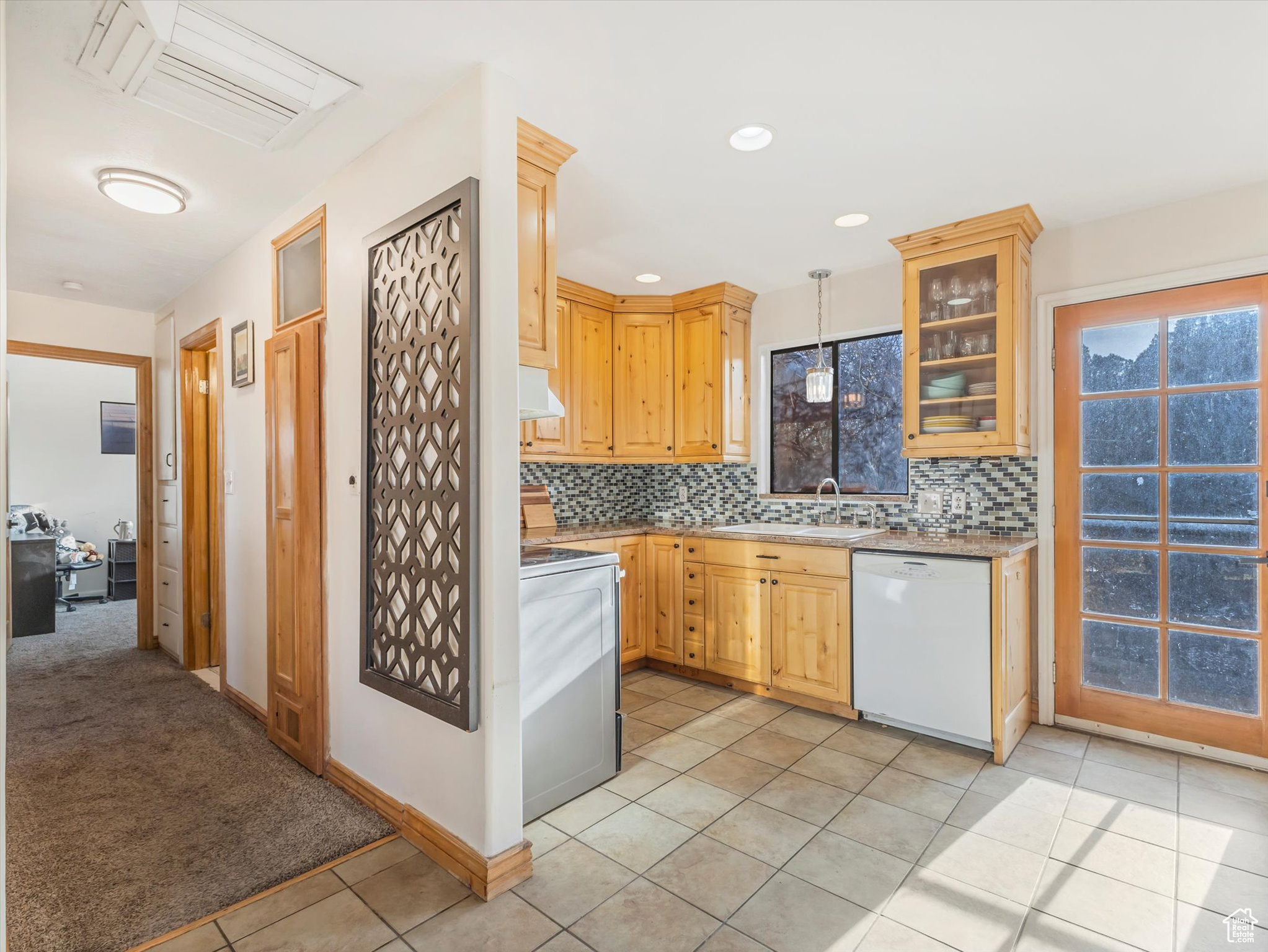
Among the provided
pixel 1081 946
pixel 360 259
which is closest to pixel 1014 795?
pixel 1081 946

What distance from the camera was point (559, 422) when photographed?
4.05m

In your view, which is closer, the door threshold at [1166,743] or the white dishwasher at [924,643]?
the door threshold at [1166,743]

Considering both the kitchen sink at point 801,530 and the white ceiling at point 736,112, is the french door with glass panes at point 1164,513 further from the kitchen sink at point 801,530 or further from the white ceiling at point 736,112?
the kitchen sink at point 801,530

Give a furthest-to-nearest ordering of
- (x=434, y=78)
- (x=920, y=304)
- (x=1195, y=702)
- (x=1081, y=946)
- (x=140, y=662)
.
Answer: (x=140, y=662) < (x=920, y=304) < (x=1195, y=702) < (x=434, y=78) < (x=1081, y=946)

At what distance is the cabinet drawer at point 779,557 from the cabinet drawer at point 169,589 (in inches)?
137

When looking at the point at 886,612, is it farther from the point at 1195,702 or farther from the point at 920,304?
the point at 920,304

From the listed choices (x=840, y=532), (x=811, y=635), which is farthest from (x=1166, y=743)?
(x=840, y=532)

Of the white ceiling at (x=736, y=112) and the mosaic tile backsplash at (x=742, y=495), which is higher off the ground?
the white ceiling at (x=736, y=112)

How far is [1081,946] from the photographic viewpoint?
171 centimetres

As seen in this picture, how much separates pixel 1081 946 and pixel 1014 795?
852mm

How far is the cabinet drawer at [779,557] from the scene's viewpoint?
328cm

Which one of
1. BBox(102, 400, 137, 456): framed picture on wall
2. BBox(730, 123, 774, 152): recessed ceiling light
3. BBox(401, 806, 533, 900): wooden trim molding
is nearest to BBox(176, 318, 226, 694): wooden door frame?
BBox(401, 806, 533, 900): wooden trim molding

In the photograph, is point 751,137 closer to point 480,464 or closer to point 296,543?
point 480,464

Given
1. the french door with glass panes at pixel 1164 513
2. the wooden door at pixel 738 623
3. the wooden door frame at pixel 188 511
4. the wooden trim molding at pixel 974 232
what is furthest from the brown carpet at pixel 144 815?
the wooden trim molding at pixel 974 232
